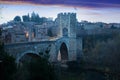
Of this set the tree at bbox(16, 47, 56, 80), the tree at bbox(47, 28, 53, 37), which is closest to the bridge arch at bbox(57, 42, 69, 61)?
the tree at bbox(47, 28, 53, 37)

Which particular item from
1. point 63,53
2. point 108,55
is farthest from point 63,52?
point 108,55

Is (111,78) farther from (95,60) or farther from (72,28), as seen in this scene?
(72,28)

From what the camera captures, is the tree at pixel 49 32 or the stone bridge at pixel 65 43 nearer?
the stone bridge at pixel 65 43

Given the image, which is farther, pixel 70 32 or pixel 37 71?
pixel 70 32

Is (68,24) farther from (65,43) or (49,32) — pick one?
(49,32)

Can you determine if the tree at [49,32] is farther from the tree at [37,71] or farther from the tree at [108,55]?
the tree at [37,71]

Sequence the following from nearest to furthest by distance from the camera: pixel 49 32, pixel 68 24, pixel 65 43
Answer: pixel 65 43 < pixel 68 24 < pixel 49 32

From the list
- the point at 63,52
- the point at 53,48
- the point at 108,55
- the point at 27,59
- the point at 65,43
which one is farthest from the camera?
the point at 63,52

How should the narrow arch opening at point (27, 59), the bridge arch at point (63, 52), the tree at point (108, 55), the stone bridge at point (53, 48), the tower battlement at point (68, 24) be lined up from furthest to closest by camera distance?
the tower battlement at point (68, 24), the bridge arch at point (63, 52), the tree at point (108, 55), the stone bridge at point (53, 48), the narrow arch opening at point (27, 59)

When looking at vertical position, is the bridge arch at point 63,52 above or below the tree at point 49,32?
below

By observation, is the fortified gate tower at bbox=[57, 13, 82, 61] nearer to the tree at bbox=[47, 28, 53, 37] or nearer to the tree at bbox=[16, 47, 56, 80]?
the tree at bbox=[47, 28, 53, 37]

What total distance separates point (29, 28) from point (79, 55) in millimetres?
2774

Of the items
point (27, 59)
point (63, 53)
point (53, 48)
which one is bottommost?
point (63, 53)

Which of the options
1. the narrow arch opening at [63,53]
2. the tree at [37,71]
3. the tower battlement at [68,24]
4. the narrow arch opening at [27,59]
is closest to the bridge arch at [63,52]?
the narrow arch opening at [63,53]
